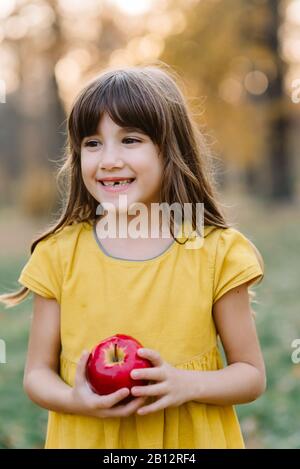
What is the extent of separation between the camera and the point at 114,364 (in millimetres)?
1722

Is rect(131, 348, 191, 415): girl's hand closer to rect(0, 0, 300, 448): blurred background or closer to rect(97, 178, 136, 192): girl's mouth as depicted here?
rect(97, 178, 136, 192): girl's mouth

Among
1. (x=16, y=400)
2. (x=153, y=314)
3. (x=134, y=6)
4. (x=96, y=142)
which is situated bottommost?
(x=16, y=400)

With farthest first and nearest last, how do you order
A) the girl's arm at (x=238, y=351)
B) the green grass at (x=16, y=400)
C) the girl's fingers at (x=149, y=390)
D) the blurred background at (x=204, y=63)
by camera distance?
the blurred background at (x=204, y=63) < the green grass at (x=16, y=400) < the girl's arm at (x=238, y=351) < the girl's fingers at (x=149, y=390)

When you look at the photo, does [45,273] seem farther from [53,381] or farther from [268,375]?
[268,375]

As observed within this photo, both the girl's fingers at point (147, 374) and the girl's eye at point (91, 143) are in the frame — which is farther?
the girl's eye at point (91, 143)

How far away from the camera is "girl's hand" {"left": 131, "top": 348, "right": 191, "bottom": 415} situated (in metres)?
1.69

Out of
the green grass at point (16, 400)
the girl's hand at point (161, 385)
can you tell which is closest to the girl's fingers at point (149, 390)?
the girl's hand at point (161, 385)

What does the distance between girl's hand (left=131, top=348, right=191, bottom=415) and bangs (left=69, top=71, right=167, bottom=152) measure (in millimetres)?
654

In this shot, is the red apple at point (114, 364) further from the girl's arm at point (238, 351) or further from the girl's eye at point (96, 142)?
the girl's eye at point (96, 142)

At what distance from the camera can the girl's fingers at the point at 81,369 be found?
5.63ft

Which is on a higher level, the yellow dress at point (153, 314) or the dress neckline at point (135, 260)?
the dress neckline at point (135, 260)

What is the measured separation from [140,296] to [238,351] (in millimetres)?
338

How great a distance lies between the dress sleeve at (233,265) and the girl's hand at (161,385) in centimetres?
27

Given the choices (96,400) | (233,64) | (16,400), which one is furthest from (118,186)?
(233,64)
